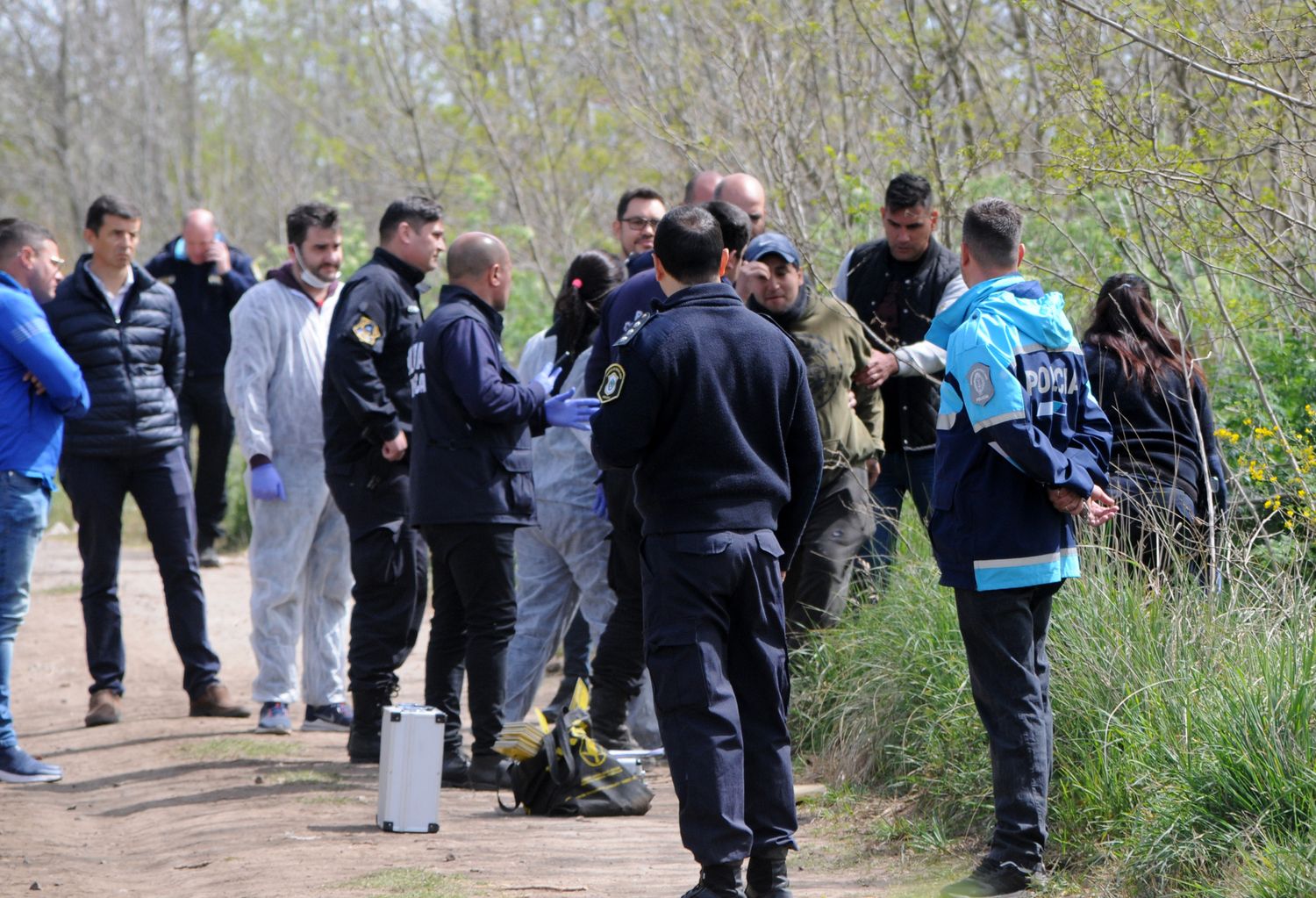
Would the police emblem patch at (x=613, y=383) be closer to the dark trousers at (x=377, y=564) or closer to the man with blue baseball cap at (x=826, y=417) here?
the man with blue baseball cap at (x=826, y=417)

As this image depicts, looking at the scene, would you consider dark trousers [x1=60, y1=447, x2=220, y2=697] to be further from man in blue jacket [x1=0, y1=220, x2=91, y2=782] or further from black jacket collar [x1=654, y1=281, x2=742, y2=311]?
black jacket collar [x1=654, y1=281, x2=742, y2=311]

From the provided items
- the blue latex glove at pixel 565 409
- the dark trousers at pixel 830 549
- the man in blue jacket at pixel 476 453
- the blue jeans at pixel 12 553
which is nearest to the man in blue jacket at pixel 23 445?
the blue jeans at pixel 12 553

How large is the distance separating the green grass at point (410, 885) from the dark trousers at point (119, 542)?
3.34m

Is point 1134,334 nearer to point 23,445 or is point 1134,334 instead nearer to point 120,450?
point 23,445

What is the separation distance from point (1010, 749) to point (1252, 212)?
2.55 meters

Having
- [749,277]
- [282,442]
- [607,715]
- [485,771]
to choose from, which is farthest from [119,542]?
[749,277]

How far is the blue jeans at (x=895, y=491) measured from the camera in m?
7.10

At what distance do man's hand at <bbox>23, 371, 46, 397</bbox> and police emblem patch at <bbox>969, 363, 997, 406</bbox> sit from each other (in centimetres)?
424

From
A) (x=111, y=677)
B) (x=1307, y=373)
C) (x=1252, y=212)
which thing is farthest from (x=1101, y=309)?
(x=111, y=677)

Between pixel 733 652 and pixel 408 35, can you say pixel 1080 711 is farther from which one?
pixel 408 35

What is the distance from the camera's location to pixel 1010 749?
14.8 ft

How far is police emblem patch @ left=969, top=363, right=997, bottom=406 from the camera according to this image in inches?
176

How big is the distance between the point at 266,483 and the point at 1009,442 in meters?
4.25

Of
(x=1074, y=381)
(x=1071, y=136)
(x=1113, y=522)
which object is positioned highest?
(x=1071, y=136)
